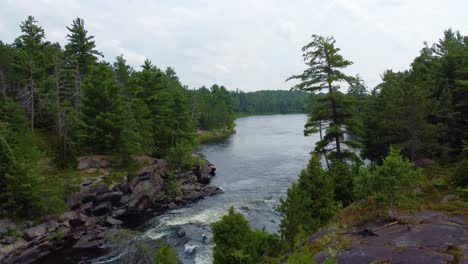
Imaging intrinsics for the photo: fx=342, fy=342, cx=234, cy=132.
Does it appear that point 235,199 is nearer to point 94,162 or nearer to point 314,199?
point 94,162

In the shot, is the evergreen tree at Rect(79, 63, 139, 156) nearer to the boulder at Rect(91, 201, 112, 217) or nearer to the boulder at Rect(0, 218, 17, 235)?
the boulder at Rect(91, 201, 112, 217)

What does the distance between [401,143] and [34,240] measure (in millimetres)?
30028

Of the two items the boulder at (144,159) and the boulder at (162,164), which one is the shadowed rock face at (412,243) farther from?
the boulder at (162,164)

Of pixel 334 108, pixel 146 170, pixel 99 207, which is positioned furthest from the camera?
pixel 146 170

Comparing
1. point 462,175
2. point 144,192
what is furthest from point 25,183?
point 462,175

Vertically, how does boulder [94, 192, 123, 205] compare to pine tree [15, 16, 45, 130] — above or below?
below

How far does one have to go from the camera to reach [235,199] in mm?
36875

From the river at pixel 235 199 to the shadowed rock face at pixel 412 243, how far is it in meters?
10.9

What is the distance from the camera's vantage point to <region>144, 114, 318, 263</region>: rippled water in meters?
27.5

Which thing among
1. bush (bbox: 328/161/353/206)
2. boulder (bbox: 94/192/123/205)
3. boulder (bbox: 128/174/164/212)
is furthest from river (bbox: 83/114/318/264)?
bush (bbox: 328/161/353/206)

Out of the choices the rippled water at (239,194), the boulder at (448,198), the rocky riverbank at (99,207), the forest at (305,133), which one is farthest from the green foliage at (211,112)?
the boulder at (448,198)

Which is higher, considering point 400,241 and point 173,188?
point 400,241

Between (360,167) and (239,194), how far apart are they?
20915mm

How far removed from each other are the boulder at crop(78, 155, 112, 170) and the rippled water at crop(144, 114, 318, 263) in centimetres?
889
